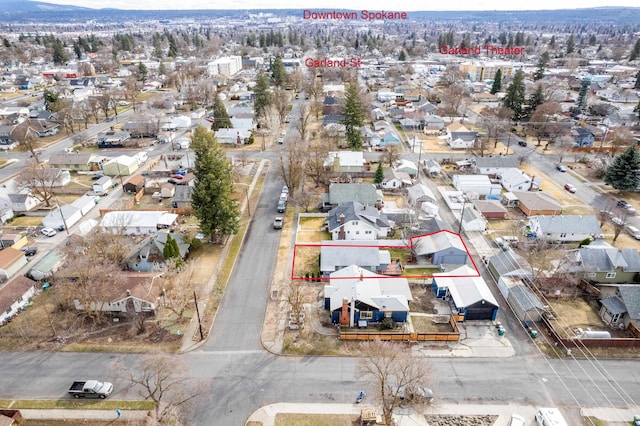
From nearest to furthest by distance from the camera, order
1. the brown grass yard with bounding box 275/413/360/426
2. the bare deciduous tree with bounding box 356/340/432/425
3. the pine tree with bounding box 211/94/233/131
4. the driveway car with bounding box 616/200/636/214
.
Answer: the bare deciduous tree with bounding box 356/340/432/425
the brown grass yard with bounding box 275/413/360/426
the driveway car with bounding box 616/200/636/214
the pine tree with bounding box 211/94/233/131

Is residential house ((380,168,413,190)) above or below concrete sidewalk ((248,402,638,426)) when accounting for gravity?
above

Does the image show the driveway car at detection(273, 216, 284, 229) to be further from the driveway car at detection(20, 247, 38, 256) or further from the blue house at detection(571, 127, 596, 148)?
the blue house at detection(571, 127, 596, 148)

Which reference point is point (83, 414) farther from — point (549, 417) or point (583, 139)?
point (583, 139)

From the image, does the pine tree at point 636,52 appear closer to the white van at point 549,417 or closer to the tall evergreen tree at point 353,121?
the tall evergreen tree at point 353,121

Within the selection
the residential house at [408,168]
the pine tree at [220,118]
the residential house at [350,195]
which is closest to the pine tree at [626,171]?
the residential house at [408,168]

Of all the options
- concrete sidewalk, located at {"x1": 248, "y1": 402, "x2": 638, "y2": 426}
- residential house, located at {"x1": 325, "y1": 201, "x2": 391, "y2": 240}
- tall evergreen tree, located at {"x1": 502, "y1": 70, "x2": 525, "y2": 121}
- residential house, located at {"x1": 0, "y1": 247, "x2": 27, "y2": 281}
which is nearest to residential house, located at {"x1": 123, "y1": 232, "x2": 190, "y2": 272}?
residential house, located at {"x1": 0, "y1": 247, "x2": 27, "y2": 281}

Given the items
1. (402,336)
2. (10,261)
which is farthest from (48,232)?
(402,336)
